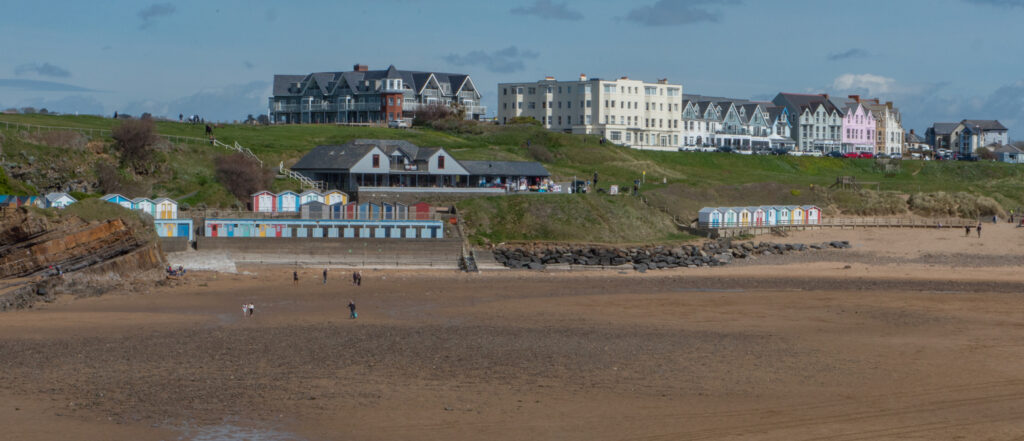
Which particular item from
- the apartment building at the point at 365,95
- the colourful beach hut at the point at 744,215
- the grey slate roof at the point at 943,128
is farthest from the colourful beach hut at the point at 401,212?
the grey slate roof at the point at 943,128

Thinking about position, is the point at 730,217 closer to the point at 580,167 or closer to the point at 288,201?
the point at 580,167

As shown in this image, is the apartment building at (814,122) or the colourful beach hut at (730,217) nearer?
the colourful beach hut at (730,217)

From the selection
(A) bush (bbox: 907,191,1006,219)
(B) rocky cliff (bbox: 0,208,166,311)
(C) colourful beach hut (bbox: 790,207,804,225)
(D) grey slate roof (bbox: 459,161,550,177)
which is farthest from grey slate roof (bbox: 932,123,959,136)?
(B) rocky cliff (bbox: 0,208,166,311)

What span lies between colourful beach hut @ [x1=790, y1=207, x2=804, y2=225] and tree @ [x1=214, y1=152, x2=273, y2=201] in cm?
3643

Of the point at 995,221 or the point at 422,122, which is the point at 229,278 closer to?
the point at 995,221

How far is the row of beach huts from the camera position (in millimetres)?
68250

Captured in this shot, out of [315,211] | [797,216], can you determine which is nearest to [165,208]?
[315,211]

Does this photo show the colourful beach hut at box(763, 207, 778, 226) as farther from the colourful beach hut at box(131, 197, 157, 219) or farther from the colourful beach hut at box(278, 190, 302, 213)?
the colourful beach hut at box(131, 197, 157, 219)

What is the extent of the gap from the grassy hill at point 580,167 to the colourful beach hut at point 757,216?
13.9ft

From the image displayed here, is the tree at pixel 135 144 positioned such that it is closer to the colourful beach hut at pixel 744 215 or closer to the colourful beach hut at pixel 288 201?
the colourful beach hut at pixel 288 201

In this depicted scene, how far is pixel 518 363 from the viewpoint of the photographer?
2823 cm

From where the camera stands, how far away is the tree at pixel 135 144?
247 ft

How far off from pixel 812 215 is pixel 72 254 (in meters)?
49.4

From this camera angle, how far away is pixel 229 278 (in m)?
50.1
